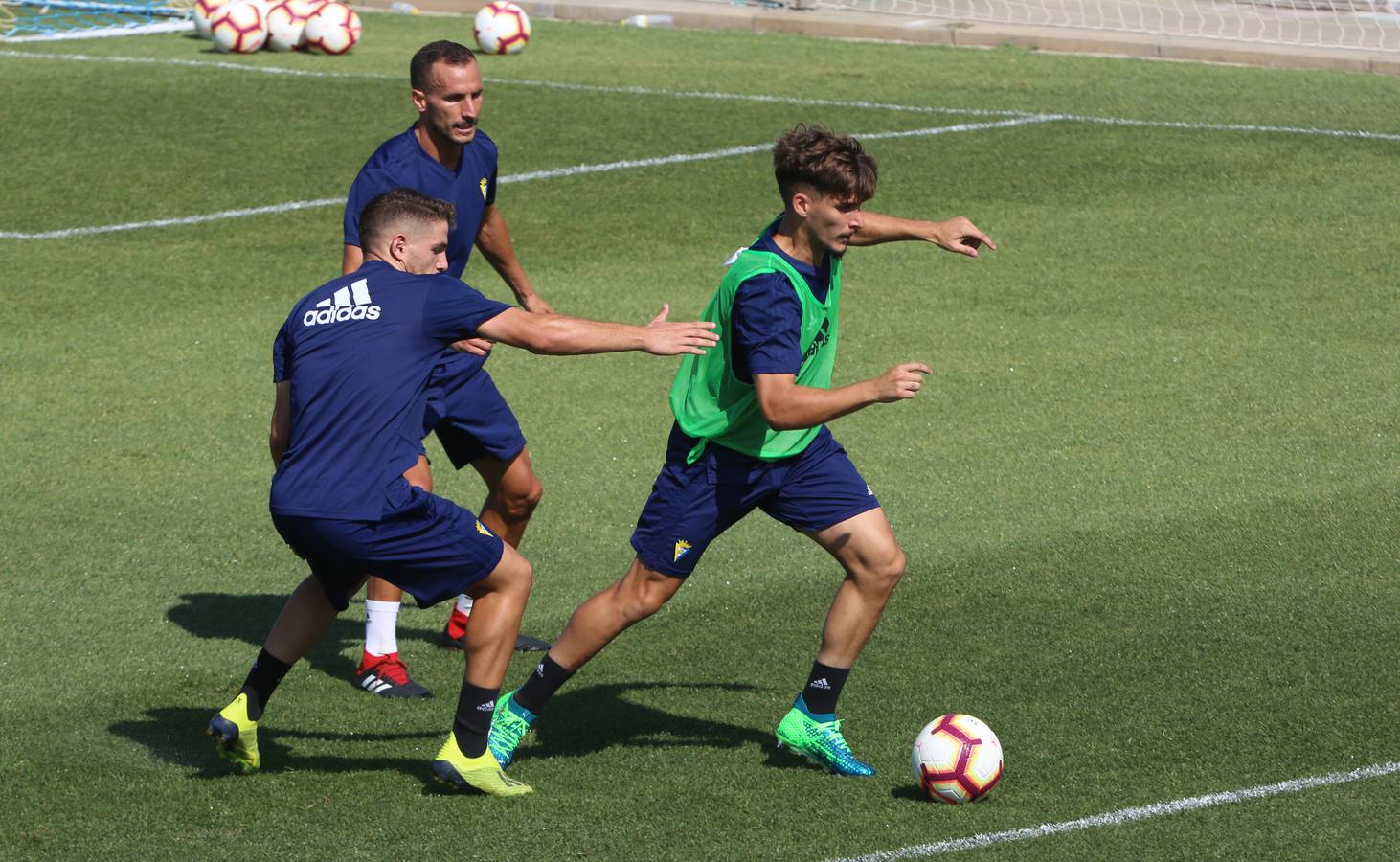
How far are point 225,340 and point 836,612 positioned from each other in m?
6.71

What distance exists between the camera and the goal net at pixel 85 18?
21688 mm

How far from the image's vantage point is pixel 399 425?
5.92 metres

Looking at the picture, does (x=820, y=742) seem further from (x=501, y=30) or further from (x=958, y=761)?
(x=501, y=30)

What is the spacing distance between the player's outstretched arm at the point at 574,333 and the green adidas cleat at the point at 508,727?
1395 millimetres

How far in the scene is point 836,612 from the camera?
650 centimetres

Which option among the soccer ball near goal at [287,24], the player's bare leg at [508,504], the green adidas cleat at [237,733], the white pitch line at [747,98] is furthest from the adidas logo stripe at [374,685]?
the soccer ball near goal at [287,24]

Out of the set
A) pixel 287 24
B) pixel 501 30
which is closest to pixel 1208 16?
pixel 501 30

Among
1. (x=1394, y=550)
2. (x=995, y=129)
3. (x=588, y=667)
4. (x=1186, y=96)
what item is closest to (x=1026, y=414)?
(x=1394, y=550)

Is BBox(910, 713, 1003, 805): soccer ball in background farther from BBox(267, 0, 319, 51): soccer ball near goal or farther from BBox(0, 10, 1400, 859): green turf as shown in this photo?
BBox(267, 0, 319, 51): soccer ball near goal

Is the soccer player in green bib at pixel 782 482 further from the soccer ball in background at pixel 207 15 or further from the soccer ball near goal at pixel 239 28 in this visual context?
the soccer ball in background at pixel 207 15

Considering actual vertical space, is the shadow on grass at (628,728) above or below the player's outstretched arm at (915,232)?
below

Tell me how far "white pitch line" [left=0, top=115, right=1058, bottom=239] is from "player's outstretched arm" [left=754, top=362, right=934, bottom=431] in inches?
385

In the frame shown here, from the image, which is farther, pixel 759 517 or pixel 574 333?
pixel 759 517

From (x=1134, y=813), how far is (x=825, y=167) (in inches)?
91.3
